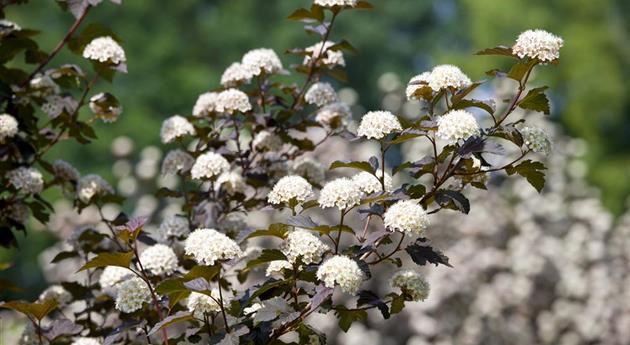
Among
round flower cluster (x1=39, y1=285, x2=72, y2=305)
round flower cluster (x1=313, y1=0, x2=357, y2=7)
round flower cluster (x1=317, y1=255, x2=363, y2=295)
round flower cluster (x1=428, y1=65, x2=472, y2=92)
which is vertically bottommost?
round flower cluster (x1=39, y1=285, x2=72, y2=305)

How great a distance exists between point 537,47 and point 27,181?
4.94 ft

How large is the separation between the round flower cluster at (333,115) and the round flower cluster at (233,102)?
0.29 metres

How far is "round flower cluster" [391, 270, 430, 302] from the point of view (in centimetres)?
201

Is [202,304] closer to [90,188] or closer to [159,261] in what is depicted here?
[159,261]

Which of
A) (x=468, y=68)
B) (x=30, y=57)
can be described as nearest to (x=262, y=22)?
(x=468, y=68)

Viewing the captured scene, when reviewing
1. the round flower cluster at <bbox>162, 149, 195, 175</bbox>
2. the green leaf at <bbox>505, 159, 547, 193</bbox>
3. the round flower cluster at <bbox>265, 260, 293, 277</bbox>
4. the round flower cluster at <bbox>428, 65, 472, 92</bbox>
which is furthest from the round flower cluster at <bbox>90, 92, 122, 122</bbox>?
the green leaf at <bbox>505, 159, 547, 193</bbox>

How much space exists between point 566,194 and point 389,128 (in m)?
7.10

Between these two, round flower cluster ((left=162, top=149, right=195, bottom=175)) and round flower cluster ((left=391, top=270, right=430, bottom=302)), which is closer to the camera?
round flower cluster ((left=391, top=270, right=430, bottom=302))

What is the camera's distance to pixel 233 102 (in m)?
2.49

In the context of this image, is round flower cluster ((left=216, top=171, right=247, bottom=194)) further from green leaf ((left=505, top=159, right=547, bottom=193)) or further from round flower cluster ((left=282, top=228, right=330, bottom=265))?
green leaf ((left=505, top=159, right=547, bottom=193))

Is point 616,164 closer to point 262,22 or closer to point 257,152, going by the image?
point 262,22

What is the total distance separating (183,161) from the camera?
259cm

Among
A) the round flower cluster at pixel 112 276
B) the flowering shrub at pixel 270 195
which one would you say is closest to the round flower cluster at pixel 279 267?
the flowering shrub at pixel 270 195

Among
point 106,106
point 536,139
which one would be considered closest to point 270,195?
point 536,139
